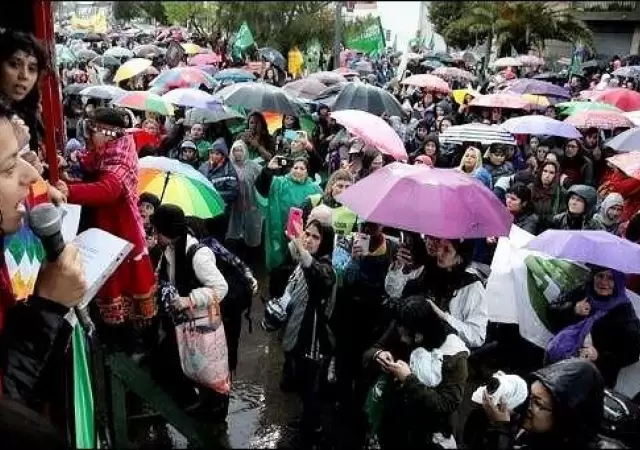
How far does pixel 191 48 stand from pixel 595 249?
12.5 meters

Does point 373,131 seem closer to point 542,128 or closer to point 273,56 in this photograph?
point 542,128

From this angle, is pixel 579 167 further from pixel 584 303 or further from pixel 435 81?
pixel 435 81

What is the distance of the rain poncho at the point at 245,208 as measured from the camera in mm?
6918

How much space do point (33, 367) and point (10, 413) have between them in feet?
0.68

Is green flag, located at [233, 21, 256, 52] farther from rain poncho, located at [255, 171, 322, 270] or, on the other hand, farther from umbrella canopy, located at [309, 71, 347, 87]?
umbrella canopy, located at [309, 71, 347, 87]

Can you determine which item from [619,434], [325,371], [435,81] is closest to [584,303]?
[619,434]

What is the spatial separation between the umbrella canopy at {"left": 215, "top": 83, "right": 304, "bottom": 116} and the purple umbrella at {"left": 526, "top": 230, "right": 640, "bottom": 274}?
407 centimetres

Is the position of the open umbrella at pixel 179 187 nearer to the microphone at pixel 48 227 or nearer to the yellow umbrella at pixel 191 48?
the microphone at pixel 48 227

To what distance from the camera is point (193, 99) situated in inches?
320

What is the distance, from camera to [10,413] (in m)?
1.68

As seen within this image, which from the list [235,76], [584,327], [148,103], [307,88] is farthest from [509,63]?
[584,327]

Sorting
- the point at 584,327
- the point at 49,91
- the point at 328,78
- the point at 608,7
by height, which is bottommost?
the point at 584,327

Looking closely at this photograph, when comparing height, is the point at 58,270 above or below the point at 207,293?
above

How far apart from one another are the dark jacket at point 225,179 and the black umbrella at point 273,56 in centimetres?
446
